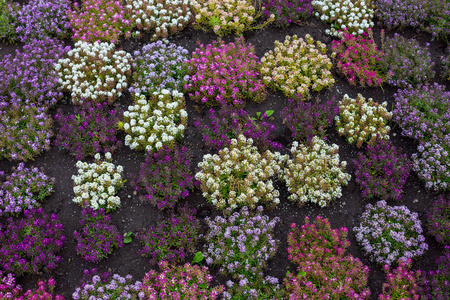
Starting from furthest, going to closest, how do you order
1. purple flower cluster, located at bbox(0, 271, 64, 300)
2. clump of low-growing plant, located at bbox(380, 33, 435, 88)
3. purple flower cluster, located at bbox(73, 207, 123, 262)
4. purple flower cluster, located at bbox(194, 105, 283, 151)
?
clump of low-growing plant, located at bbox(380, 33, 435, 88) < purple flower cluster, located at bbox(194, 105, 283, 151) < purple flower cluster, located at bbox(73, 207, 123, 262) < purple flower cluster, located at bbox(0, 271, 64, 300)

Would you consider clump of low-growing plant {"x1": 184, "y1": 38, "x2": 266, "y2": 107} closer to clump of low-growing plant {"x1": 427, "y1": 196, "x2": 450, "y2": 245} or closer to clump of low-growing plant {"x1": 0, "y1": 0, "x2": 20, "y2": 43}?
clump of low-growing plant {"x1": 427, "y1": 196, "x2": 450, "y2": 245}

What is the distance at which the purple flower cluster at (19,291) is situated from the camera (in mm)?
6660

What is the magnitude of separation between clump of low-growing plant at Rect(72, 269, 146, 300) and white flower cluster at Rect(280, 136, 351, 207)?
3.40 meters

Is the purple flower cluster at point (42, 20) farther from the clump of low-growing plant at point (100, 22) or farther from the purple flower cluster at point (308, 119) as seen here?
the purple flower cluster at point (308, 119)

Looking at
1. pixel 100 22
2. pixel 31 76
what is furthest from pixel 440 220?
pixel 31 76

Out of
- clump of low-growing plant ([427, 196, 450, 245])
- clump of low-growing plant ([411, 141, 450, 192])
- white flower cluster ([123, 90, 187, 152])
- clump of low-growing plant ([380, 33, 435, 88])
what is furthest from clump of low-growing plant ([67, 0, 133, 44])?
clump of low-growing plant ([427, 196, 450, 245])

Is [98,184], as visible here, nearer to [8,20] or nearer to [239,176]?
[239,176]

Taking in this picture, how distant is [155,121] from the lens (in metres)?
8.74

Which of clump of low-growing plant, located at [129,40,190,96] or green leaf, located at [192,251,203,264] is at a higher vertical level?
clump of low-growing plant, located at [129,40,190,96]

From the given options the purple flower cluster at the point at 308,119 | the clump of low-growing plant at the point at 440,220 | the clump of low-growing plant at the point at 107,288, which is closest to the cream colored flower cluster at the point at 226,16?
the purple flower cluster at the point at 308,119

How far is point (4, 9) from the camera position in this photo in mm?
11055

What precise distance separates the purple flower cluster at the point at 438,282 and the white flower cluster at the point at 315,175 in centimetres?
208

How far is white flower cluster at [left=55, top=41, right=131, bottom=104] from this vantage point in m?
9.32

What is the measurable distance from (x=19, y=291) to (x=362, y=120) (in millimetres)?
7451
